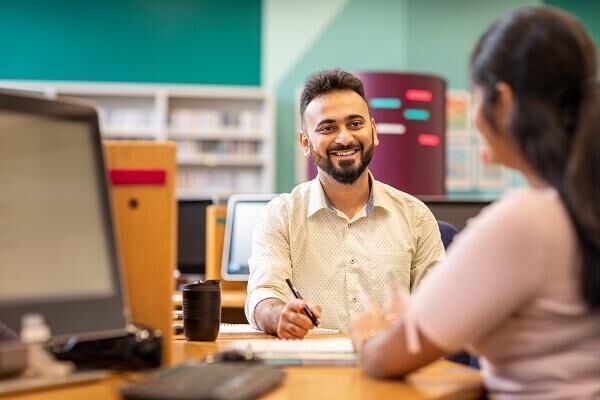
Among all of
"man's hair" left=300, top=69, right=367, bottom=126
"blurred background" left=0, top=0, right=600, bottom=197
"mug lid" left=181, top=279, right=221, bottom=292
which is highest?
"blurred background" left=0, top=0, right=600, bottom=197

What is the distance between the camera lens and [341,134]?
2570 mm

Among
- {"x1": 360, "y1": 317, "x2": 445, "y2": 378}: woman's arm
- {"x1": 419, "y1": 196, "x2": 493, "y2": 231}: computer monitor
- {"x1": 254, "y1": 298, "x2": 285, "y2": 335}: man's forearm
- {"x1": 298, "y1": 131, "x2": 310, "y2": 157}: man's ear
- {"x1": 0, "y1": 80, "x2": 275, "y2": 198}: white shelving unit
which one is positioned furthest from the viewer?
{"x1": 0, "y1": 80, "x2": 275, "y2": 198}: white shelving unit

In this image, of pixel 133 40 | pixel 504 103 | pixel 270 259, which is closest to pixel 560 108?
pixel 504 103

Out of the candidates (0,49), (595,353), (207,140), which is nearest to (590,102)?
(595,353)

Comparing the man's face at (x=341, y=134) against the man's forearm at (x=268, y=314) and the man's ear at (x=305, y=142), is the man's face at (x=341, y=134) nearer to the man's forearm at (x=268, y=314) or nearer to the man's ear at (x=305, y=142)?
the man's ear at (x=305, y=142)

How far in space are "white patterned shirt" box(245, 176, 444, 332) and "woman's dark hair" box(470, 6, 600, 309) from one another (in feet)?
4.23

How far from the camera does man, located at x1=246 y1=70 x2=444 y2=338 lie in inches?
96.3

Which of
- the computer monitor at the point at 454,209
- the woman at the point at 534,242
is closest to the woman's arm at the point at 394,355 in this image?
the woman at the point at 534,242

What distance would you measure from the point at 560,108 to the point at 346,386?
0.54 meters

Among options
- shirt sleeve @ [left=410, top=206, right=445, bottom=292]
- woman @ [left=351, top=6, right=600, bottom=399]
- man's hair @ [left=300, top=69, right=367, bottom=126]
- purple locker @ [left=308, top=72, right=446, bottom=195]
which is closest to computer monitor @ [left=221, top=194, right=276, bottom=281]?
purple locker @ [left=308, top=72, right=446, bottom=195]

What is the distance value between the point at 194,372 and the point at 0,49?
7.11 meters

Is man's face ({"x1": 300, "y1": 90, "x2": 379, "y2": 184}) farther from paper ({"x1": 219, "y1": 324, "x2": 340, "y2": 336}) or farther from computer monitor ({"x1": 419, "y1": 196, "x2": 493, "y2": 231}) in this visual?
Answer: computer monitor ({"x1": 419, "y1": 196, "x2": 493, "y2": 231})

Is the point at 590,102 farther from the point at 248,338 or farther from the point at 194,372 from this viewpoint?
the point at 248,338

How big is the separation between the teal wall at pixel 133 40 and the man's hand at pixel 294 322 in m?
6.06
